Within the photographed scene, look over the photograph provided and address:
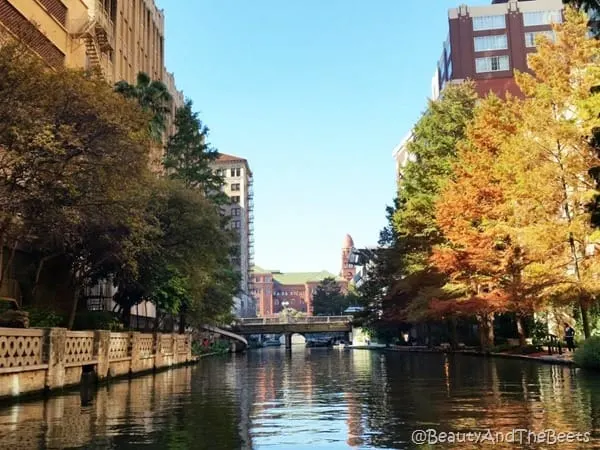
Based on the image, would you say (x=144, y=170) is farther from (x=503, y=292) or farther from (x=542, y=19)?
(x=542, y=19)

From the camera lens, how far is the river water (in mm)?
9398

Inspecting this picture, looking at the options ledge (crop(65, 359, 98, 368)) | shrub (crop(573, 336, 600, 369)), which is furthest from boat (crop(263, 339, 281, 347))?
shrub (crop(573, 336, 600, 369))

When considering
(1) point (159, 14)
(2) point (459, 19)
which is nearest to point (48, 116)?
(1) point (159, 14)

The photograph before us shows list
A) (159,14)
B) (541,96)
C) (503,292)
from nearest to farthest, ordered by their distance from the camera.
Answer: (541,96)
(503,292)
(159,14)

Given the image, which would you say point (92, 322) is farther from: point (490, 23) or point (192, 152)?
point (490, 23)

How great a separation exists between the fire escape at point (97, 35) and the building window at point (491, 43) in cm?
5894

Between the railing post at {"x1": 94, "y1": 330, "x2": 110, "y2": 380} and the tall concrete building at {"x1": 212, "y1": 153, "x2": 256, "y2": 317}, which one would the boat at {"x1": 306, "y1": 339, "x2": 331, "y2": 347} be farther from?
the railing post at {"x1": 94, "y1": 330, "x2": 110, "y2": 380}

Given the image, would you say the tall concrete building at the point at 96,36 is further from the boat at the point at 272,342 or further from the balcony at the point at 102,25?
the boat at the point at 272,342

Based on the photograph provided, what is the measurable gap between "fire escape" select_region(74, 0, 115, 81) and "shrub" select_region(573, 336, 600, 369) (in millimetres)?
31232

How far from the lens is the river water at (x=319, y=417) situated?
30.8 ft

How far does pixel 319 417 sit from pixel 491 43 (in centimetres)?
9145

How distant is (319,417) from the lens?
1238 cm

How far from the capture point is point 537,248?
28891mm

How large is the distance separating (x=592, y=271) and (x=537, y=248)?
2440 millimetres
